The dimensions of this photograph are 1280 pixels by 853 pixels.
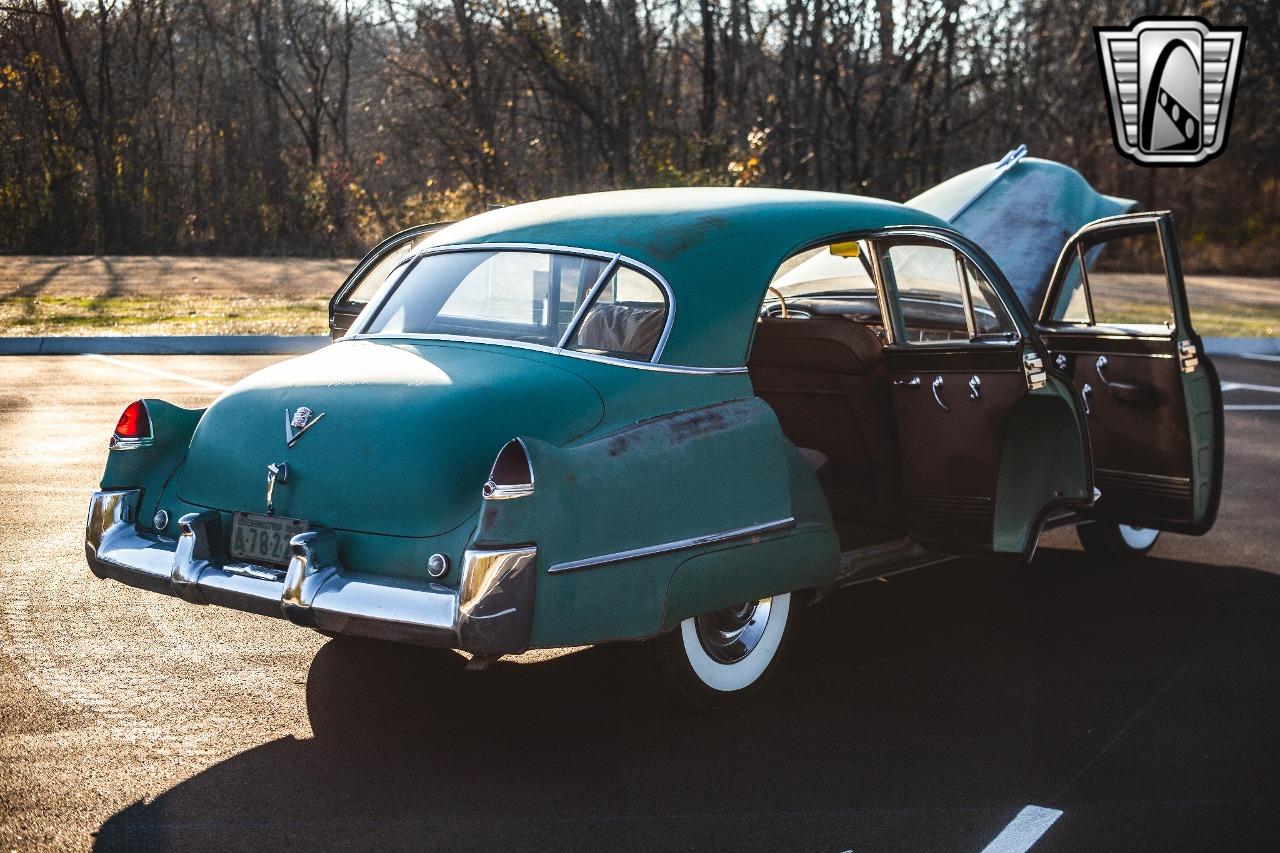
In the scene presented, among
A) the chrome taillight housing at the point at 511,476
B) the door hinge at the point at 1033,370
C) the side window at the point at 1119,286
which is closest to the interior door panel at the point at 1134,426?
the side window at the point at 1119,286

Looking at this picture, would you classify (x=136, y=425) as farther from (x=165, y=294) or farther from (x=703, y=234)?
(x=165, y=294)

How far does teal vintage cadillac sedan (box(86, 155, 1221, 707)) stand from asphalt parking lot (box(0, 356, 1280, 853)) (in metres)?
0.42

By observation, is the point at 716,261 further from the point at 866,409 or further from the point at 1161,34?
the point at 1161,34

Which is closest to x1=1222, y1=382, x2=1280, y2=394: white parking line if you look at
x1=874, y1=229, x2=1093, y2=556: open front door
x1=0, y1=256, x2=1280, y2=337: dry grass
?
x1=0, y1=256, x2=1280, y2=337: dry grass

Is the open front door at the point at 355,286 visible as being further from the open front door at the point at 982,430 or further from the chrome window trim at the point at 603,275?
the open front door at the point at 982,430

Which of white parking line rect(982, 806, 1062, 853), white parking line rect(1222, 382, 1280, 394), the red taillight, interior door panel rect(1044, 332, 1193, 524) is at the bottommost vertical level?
white parking line rect(1222, 382, 1280, 394)

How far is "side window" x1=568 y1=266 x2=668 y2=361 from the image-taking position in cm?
491

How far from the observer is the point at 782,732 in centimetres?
484

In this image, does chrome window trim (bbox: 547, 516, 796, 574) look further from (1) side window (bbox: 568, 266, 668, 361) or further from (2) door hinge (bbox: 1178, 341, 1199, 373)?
(2) door hinge (bbox: 1178, 341, 1199, 373)

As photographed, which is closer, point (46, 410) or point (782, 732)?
point (782, 732)

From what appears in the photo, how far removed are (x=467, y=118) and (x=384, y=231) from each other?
294 cm

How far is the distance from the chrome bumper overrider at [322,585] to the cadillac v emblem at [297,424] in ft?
1.23

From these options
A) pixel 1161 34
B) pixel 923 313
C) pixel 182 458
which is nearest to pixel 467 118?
pixel 1161 34

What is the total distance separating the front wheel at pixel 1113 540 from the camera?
7.40m
